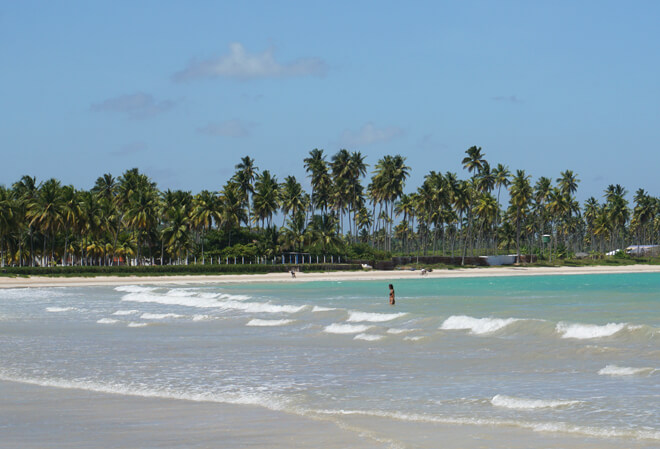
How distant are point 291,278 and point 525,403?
80284mm

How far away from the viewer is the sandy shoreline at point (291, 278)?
80.4 m

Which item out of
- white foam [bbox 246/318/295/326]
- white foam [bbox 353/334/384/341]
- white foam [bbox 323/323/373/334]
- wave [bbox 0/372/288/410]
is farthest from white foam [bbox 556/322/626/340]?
wave [bbox 0/372/288/410]

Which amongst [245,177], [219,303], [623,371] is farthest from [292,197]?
[623,371]

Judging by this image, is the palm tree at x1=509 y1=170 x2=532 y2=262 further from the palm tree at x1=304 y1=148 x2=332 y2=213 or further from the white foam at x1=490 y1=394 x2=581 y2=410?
the white foam at x1=490 y1=394 x2=581 y2=410

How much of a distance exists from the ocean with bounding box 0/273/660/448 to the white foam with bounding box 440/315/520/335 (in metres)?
0.11

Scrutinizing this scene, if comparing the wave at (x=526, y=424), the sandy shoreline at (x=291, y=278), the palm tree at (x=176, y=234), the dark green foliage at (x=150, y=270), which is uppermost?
the palm tree at (x=176, y=234)

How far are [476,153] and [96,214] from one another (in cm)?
7716

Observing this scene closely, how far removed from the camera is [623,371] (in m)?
15.6

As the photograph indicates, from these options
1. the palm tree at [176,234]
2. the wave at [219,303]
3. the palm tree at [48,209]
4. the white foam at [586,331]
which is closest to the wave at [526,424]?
the white foam at [586,331]

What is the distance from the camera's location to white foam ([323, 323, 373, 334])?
84.5 ft

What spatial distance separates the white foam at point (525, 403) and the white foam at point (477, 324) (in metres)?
11.8

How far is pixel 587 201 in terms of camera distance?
18550 centimetres

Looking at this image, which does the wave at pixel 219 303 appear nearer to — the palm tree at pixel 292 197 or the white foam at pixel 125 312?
the white foam at pixel 125 312

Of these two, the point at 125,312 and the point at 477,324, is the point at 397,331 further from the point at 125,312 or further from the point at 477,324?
the point at 125,312
